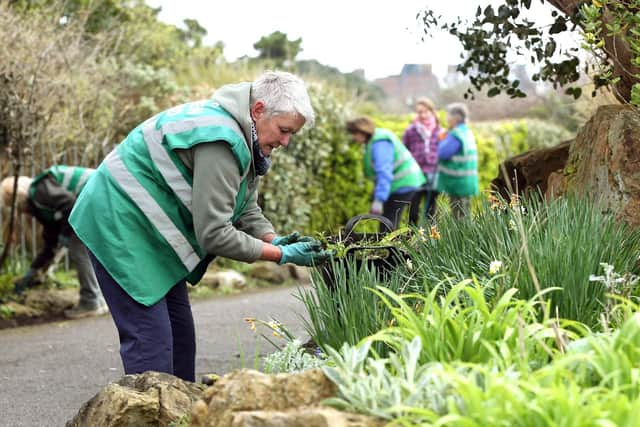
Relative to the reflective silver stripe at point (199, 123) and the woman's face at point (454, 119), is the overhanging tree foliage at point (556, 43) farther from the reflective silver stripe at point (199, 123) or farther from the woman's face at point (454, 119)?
the woman's face at point (454, 119)

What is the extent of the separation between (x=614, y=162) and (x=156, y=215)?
2.50m

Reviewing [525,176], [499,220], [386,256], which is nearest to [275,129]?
[386,256]

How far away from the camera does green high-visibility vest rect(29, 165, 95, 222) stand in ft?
26.8

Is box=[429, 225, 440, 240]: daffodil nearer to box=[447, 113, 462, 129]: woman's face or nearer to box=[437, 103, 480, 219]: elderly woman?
box=[437, 103, 480, 219]: elderly woman

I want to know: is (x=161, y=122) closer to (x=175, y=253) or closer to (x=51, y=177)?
(x=175, y=253)

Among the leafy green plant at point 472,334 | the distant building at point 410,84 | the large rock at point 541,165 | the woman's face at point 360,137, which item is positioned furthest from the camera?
the distant building at point 410,84

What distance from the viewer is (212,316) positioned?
855 centimetres

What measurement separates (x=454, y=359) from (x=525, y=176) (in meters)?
3.87

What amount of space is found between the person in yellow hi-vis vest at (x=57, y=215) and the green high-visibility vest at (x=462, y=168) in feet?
14.6

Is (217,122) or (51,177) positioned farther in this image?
(51,177)

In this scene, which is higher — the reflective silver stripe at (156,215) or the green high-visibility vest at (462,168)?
the reflective silver stripe at (156,215)

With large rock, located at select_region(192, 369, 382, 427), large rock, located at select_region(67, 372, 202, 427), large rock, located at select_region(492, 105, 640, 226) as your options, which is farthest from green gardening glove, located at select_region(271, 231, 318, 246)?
large rock, located at select_region(192, 369, 382, 427)

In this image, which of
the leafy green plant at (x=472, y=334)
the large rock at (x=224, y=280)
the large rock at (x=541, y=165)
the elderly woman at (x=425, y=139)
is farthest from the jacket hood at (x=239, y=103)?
the elderly woman at (x=425, y=139)

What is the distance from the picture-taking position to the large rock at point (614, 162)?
15.2 feet
